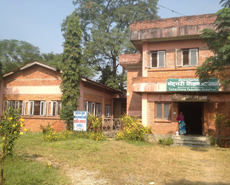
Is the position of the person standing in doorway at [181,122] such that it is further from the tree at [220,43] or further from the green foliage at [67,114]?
the green foliage at [67,114]

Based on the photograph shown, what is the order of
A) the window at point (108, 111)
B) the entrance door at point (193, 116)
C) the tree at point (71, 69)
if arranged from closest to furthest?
1. the tree at point (71, 69)
2. the entrance door at point (193, 116)
3. the window at point (108, 111)

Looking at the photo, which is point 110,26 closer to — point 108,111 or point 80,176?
Answer: point 108,111

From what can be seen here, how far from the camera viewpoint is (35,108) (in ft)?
56.9

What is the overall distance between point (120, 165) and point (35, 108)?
11354 millimetres

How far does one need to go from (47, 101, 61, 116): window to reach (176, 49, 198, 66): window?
9.03 m

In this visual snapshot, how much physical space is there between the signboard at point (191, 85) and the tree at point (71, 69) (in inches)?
247

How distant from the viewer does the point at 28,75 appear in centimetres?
1770

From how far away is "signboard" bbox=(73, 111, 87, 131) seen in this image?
13.6 meters

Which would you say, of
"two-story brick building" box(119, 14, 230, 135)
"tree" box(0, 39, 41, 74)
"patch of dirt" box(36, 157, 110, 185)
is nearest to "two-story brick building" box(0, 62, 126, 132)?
"two-story brick building" box(119, 14, 230, 135)

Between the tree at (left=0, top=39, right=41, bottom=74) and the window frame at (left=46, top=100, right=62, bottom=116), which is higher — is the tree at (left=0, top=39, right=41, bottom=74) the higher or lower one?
the higher one

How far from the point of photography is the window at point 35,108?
56.2 ft

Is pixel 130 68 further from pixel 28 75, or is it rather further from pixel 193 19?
pixel 28 75

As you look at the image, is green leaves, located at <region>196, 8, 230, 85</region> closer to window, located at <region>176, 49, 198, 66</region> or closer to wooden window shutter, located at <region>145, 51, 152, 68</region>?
window, located at <region>176, 49, 198, 66</region>

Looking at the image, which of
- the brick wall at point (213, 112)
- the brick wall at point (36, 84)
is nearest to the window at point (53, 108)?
the brick wall at point (36, 84)
